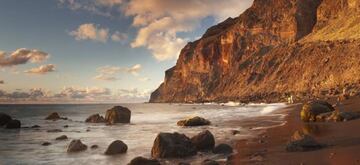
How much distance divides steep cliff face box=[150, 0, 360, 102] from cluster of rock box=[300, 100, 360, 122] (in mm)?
56896

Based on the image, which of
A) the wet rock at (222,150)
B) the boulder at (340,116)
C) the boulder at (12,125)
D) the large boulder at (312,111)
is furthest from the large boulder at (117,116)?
the wet rock at (222,150)

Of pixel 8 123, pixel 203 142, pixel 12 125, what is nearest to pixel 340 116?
pixel 203 142

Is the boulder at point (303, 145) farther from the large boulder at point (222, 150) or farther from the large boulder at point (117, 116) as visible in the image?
the large boulder at point (117, 116)

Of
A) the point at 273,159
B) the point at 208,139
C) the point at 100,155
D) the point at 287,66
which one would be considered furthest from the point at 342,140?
the point at 287,66

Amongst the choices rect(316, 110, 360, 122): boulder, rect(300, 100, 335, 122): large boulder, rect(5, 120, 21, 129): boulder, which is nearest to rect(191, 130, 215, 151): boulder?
rect(316, 110, 360, 122): boulder

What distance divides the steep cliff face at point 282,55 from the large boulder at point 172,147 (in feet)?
236

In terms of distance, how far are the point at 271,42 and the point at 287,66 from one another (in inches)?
1176

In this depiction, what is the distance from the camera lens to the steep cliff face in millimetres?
102500

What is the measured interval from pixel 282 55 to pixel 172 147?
392 ft

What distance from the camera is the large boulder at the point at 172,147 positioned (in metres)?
18.0

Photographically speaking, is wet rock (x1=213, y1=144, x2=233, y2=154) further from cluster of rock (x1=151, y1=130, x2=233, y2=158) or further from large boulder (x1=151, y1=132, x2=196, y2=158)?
large boulder (x1=151, y1=132, x2=196, y2=158)

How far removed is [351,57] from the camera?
96.5 meters

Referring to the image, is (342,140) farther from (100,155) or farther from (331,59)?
(331,59)

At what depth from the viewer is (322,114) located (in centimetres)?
2791
